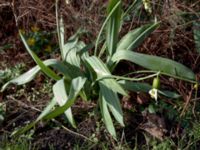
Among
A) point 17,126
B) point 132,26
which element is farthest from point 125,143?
point 132,26

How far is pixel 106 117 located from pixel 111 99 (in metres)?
0.10

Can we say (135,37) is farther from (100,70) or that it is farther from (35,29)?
(35,29)

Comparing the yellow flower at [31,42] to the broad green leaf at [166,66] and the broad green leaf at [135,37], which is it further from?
the broad green leaf at [166,66]

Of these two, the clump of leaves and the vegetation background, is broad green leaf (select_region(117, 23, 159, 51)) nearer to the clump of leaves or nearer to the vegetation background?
the clump of leaves

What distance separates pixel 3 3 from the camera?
151 inches

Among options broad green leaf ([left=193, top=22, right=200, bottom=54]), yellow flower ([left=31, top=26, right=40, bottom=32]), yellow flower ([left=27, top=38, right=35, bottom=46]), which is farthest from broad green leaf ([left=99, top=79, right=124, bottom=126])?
yellow flower ([left=31, top=26, right=40, bottom=32])

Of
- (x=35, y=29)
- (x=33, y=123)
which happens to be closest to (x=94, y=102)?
(x=33, y=123)

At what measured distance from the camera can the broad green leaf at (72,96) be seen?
7.91 ft

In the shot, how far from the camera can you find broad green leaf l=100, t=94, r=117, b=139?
2.57 meters

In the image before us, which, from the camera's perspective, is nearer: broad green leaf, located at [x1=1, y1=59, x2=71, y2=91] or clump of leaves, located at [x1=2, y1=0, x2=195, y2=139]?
clump of leaves, located at [x1=2, y1=0, x2=195, y2=139]

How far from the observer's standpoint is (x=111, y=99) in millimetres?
2621

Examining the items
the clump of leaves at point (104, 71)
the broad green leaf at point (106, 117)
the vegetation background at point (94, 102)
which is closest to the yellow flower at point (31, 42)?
the vegetation background at point (94, 102)

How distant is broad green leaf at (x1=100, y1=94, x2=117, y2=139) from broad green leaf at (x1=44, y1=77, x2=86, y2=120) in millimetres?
163

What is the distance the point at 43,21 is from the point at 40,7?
11 cm
